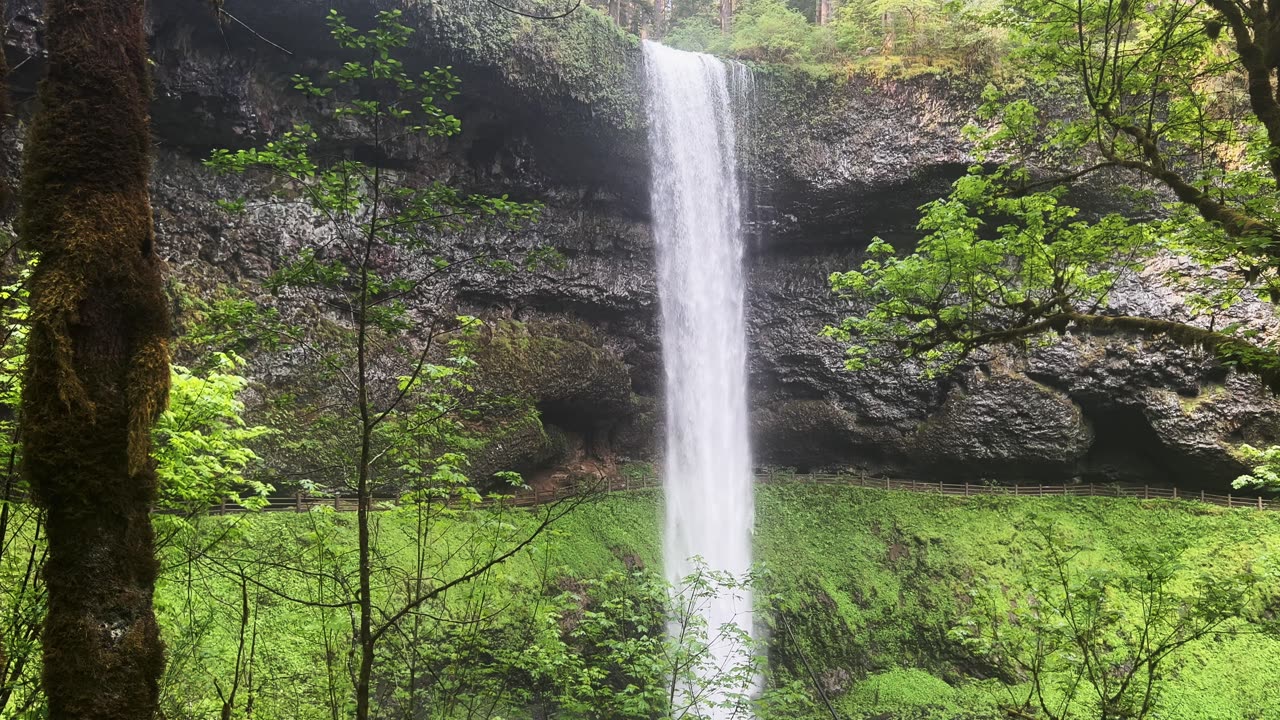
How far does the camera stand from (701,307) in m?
21.8

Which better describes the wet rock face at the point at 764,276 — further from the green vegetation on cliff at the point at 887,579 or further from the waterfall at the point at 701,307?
the green vegetation on cliff at the point at 887,579

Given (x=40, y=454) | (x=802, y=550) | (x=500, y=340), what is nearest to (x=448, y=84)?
(x=40, y=454)

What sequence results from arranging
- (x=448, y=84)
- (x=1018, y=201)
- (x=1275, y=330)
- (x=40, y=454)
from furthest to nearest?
(x=1275, y=330) → (x=1018, y=201) → (x=448, y=84) → (x=40, y=454)

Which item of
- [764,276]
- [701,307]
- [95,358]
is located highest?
[764,276]

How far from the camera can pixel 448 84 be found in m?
4.41

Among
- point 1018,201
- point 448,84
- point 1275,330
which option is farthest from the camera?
point 1275,330

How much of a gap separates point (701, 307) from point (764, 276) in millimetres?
2603

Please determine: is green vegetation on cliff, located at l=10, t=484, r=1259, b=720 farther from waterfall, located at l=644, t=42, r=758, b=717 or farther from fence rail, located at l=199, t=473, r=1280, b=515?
waterfall, located at l=644, t=42, r=758, b=717

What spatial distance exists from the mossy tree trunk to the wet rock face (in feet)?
44.2

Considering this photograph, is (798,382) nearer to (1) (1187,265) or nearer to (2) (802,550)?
(2) (802,550)

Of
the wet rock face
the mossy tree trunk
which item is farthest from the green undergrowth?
the mossy tree trunk

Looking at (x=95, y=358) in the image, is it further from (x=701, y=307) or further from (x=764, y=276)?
(x=764, y=276)

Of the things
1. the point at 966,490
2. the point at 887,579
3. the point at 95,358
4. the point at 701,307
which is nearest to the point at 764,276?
the point at 701,307

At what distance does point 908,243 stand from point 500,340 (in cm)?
1247
